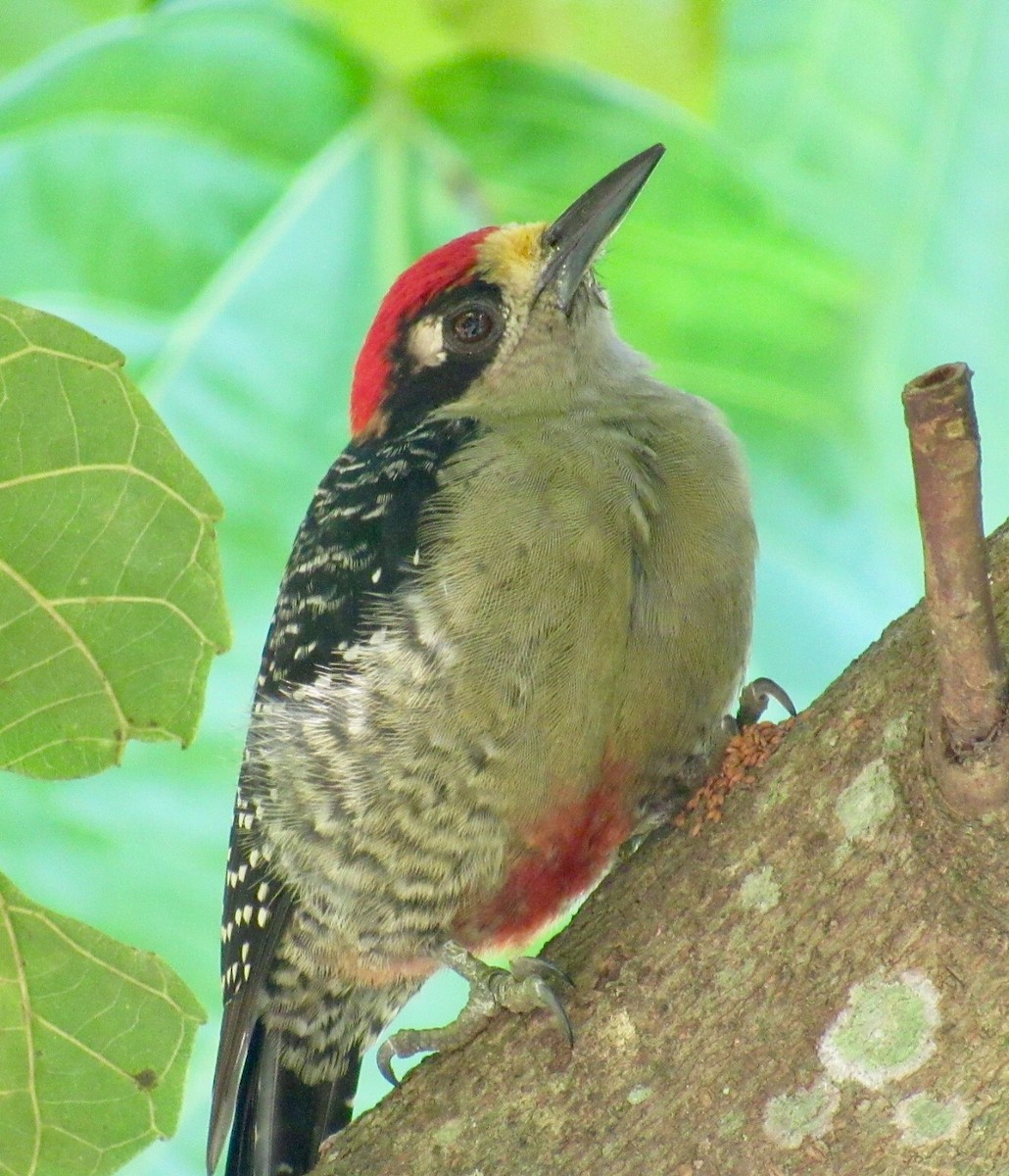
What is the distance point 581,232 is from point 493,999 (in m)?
1.20

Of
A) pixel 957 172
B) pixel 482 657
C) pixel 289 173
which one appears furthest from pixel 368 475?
pixel 957 172

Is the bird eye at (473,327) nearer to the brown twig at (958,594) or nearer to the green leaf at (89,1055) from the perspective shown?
the green leaf at (89,1055)

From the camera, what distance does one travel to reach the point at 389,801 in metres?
1.83

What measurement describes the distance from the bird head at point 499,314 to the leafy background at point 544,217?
592mm

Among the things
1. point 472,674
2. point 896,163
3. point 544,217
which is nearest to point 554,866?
point 472,674

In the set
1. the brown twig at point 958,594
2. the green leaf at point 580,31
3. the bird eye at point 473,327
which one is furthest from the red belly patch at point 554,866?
the green leaf at point 580,31

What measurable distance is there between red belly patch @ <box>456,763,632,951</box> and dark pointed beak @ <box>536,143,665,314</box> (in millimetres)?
843

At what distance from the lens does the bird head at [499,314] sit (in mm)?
2221

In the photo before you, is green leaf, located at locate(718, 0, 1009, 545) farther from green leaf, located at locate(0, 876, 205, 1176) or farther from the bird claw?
green leaf, located at locate(0, 876, 205, 1176)

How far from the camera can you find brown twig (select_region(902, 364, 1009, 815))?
1.00 metres

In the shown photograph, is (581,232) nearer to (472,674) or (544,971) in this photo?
(472,674)

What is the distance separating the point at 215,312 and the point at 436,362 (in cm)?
73

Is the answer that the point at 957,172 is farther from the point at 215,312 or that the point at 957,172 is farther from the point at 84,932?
the point at 84,932

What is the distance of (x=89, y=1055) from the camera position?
1.67m
